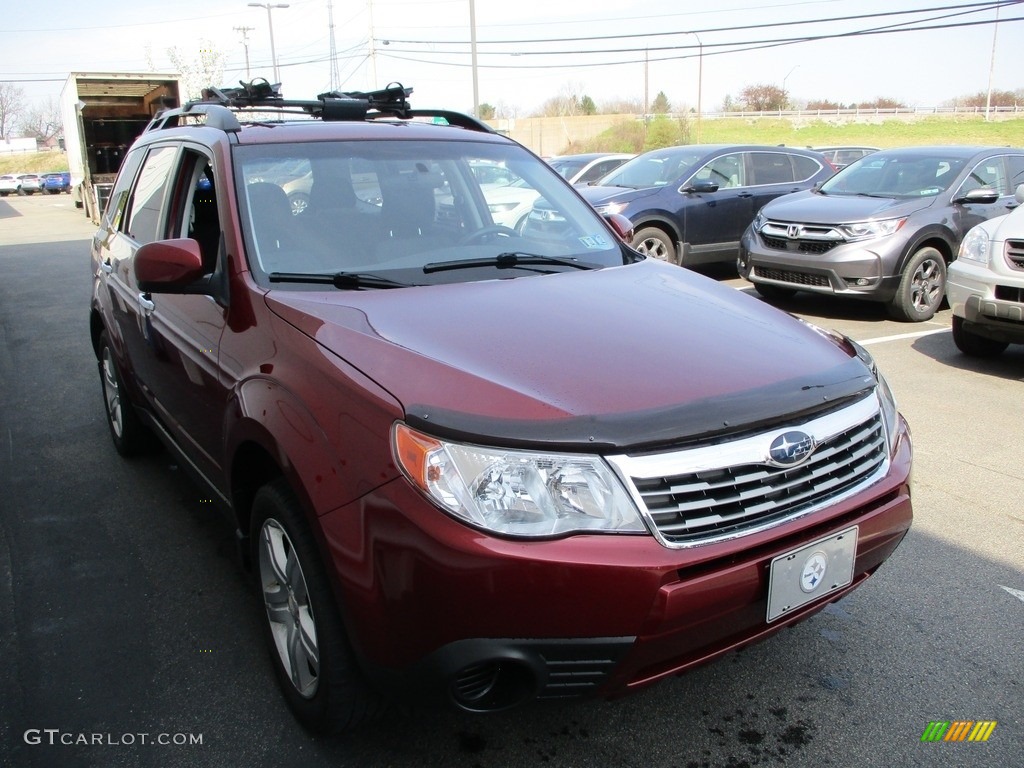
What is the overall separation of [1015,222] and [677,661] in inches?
218

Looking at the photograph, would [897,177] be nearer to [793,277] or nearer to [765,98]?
[793,277]

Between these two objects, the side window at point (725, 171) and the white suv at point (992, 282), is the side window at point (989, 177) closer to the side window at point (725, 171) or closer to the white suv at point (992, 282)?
the white suv at point (992, 282)

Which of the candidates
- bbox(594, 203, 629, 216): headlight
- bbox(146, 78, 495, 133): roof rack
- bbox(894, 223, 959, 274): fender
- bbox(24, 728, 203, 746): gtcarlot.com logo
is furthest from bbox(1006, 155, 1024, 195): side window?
bbox(24, 728, 203, 746): gtcarlot.com logo

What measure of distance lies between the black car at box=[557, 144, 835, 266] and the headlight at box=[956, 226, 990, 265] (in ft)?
13.5

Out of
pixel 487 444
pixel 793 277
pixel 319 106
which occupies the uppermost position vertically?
pixel 319 106

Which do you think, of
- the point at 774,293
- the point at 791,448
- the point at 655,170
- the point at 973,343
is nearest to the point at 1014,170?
the point at 774,293

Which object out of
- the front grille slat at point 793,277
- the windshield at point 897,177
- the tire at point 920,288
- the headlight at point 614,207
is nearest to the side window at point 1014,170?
the windshield at point 897,177

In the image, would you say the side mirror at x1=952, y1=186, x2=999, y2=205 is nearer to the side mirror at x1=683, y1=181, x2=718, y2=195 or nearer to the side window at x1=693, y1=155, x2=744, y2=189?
the side mirror at x1=683, y1=181, x2=718, y2=195

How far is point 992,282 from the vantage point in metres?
6.00

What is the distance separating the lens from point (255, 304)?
265 cm

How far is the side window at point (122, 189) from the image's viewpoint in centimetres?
454

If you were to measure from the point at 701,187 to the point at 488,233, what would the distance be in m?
7.49

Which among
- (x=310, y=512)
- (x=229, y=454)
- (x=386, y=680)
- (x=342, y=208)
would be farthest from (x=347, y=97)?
(x=386, y=680)

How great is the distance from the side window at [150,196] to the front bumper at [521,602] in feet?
7.69
